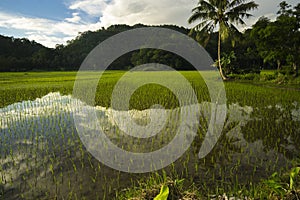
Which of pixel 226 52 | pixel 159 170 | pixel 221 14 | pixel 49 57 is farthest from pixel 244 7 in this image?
pixel 49 57

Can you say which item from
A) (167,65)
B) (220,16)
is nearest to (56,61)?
(167,65)

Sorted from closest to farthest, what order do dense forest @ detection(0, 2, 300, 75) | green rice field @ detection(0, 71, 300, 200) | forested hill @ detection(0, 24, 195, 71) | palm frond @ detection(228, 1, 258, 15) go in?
1. green rice field @ detection(0, 71, 300, 200)
2. palm frond @ detection(228, 1, 258, 15)
3. dense forest @ detection(0, 2, 300, 75)
4. forested hill @ detection(0, 24, 195, 71)

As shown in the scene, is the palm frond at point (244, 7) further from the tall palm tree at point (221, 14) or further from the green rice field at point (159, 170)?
the green rice field at point (159, 170)

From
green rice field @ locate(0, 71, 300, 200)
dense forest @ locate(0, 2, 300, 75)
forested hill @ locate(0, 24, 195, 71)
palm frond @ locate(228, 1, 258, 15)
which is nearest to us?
green rice field @ locate(0, 71, 300, 200)

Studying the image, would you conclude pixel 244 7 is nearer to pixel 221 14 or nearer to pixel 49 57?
pixel 221 14

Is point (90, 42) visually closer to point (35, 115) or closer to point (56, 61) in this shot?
point (56, 61)

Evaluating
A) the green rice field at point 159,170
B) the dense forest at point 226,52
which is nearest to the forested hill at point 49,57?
the dense forest at point 226,52

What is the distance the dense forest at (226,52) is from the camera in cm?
1410

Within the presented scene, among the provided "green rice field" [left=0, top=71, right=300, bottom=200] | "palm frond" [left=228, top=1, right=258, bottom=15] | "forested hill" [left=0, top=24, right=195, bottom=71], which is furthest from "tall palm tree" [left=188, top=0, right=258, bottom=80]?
"forested hill" [left=0, top=24, right=195, bottom=71]

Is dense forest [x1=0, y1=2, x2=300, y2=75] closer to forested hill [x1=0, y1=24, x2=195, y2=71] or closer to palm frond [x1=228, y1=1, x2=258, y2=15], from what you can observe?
forested hill [x1=0, y1=24, x2=195, y2=71]

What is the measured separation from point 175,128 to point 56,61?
125 feet

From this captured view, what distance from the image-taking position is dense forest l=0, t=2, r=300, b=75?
1410cm

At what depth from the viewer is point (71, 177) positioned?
2.52m

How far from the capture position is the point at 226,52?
34.2 meters
